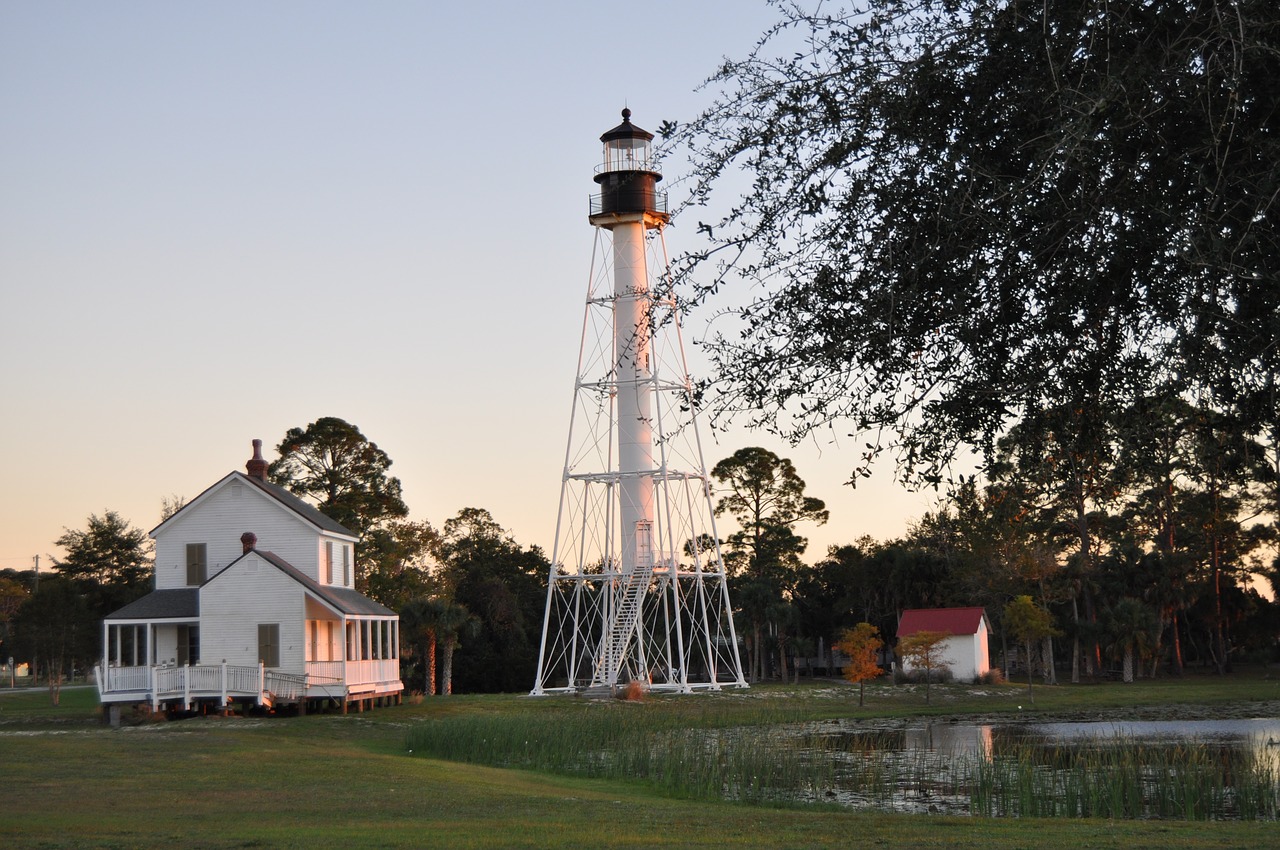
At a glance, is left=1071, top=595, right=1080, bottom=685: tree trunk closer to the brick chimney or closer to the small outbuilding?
the small outbuilding

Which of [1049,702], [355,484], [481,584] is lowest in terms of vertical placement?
[1049,702]

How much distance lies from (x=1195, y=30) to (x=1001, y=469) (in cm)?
281

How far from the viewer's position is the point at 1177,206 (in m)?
7.17

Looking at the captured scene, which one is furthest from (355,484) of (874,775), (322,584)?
(874,775)

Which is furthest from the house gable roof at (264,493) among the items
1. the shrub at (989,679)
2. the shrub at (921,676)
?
the shrub at (989,679)

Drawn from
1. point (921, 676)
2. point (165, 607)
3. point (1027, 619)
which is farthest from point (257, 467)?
point (921, 676)

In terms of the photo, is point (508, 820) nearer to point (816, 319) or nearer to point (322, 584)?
point (816, 319)

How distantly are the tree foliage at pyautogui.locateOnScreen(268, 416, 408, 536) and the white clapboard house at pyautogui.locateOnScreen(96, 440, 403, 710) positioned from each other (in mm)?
15260

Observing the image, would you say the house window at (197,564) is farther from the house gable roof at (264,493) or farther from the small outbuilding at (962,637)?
the small outbuilding at (962,637)

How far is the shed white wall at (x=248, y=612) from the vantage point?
1540 inches

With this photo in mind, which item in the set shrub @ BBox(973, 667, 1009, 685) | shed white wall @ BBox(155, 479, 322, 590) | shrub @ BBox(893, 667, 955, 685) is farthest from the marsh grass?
shrub @ BBox(973, 667, 1009, 685)

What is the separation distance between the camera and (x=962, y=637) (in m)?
62.7

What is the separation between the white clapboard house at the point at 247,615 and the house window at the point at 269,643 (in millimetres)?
29

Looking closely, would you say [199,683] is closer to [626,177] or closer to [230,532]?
[230,532]
